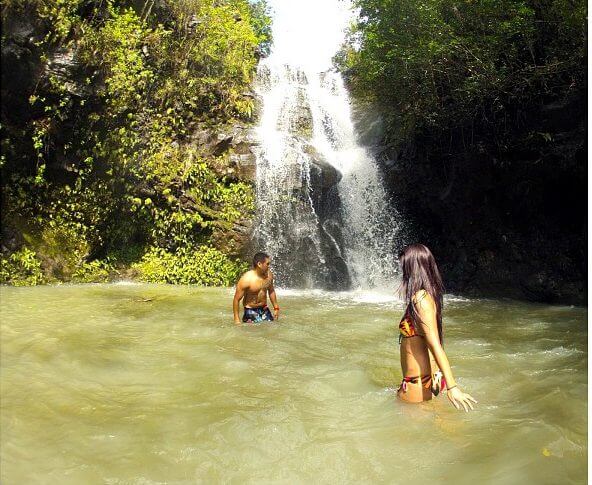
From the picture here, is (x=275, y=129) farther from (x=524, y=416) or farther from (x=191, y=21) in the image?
(x=524, y=416)

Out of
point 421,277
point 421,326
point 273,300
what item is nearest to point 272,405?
point 421,326

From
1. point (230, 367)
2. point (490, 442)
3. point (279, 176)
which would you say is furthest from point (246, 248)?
point (490, 442)

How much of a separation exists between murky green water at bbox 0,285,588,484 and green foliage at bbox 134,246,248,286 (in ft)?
14.6

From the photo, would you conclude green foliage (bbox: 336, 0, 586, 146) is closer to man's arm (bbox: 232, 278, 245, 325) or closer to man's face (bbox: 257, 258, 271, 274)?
man's face (bbox: 257, 258, 271, 274)

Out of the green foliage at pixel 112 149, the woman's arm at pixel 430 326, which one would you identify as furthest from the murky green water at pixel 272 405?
the green foliage at pixel 112 149

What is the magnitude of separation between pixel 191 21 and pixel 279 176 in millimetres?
5912

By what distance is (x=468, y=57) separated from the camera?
36.3ft

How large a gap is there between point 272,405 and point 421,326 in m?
1.48

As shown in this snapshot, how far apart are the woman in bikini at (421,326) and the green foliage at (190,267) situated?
857 centimetres

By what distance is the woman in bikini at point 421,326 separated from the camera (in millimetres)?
3678

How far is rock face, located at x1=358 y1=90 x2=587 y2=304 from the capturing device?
10.4 metres

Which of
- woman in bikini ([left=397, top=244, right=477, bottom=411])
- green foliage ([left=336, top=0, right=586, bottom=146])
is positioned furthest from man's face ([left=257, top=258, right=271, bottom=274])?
green foliage ([left=336, top=0, right=586, bottom=146])

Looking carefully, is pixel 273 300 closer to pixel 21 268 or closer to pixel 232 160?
pixel 232 160

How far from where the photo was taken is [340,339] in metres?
6.53
